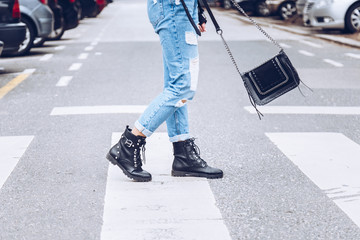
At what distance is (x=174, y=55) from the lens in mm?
4703

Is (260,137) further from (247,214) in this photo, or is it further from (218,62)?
(218,62)

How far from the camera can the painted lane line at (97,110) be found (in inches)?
303

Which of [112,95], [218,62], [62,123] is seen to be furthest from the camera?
→ [218,62]

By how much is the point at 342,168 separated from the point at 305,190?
0.71 metres

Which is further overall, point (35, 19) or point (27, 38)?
point (35, 19)

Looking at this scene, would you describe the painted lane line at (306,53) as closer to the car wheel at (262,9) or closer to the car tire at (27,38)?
the car tire at (27,38)

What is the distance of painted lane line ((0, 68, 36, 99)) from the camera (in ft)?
31.0

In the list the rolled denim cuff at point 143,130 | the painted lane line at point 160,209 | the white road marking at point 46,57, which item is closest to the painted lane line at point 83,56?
the white road marking at point 46,57

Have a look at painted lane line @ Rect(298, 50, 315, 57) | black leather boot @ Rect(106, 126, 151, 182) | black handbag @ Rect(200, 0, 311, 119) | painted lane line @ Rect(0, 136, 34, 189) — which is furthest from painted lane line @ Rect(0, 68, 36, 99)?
painted lane line @ Rect(298, 50, 315, 57)

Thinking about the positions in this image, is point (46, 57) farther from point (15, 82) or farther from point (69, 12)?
point (69, 12)

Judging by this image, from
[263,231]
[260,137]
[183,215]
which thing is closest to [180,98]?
[183,215]

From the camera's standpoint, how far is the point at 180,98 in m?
4.77

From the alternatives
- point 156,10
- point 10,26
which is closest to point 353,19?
point 10,26

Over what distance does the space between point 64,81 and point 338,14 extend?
356 inches
